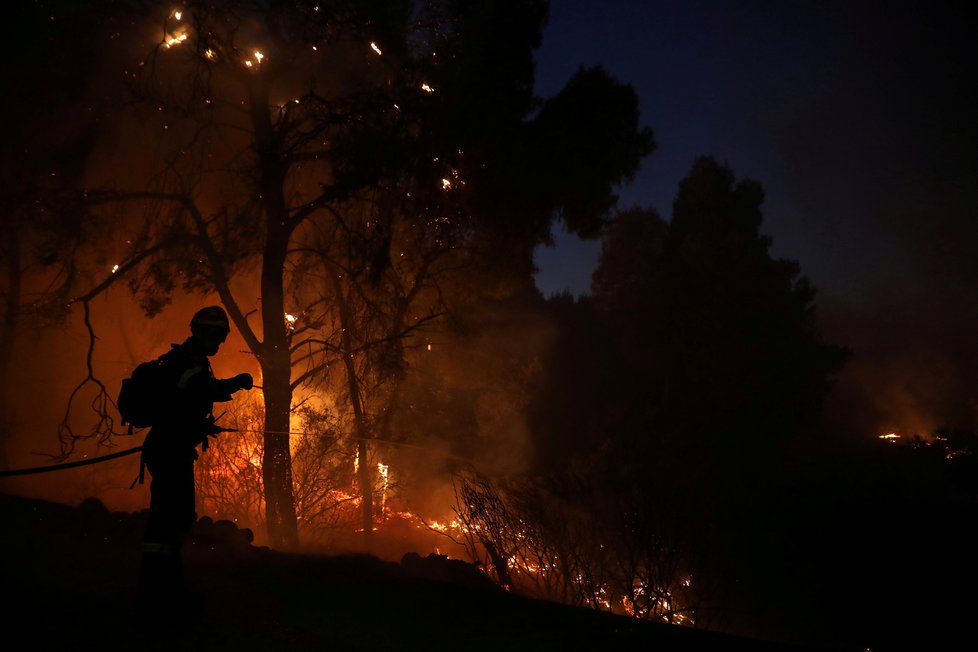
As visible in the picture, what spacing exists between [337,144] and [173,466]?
282 inches

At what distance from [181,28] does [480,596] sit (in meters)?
9.19

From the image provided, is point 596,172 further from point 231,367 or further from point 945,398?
point 945,398

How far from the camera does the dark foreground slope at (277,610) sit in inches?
142

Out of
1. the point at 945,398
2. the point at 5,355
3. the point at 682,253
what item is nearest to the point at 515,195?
the point at 5,355

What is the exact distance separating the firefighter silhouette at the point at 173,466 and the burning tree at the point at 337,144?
5.46 meters

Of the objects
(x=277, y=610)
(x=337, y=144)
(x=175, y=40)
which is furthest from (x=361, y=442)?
(x=277, y=610)

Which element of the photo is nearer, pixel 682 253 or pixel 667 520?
pixel 667 520

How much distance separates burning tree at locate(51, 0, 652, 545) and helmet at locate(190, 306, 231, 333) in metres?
5.47

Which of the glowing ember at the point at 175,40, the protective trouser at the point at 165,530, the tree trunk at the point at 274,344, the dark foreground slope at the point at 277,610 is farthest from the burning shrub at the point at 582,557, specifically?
the glowing ember at the point at 175,40

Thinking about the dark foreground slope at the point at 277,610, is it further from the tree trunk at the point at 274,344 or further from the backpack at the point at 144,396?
the tree trunk at the point at 274,344

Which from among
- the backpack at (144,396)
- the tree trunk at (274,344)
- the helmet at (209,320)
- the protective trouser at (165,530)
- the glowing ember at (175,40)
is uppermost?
the glowing ember at (175,40)

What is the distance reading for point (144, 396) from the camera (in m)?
3.68

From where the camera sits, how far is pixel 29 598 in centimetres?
390

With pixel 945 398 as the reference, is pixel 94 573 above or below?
below
